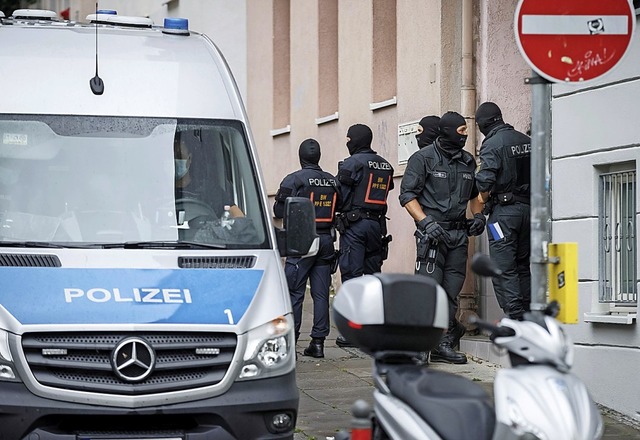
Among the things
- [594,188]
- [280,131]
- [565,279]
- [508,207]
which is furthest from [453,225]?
[280,131]

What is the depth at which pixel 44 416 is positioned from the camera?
675cm

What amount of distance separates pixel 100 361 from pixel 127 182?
1.42 metres

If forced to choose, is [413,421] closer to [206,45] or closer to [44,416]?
[44,416]

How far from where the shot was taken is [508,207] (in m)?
11.2

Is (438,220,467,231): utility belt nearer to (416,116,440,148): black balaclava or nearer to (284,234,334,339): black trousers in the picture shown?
(416,116,440,148): black balaclava

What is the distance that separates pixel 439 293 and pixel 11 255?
106 inches

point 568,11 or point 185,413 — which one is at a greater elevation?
point 568,11

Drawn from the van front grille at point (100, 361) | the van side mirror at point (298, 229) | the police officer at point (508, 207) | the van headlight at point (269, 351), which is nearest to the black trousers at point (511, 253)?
the police officer at point (508, 207)

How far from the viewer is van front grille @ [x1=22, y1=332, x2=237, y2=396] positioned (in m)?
6.79

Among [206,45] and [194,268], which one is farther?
[206,45]

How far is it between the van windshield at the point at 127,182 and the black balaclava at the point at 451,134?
3587mm

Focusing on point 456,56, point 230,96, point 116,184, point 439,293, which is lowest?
point 439,293

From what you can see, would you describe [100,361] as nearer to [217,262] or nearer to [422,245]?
[217,262]

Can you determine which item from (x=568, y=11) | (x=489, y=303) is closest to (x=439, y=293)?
(x=568, y=11)
